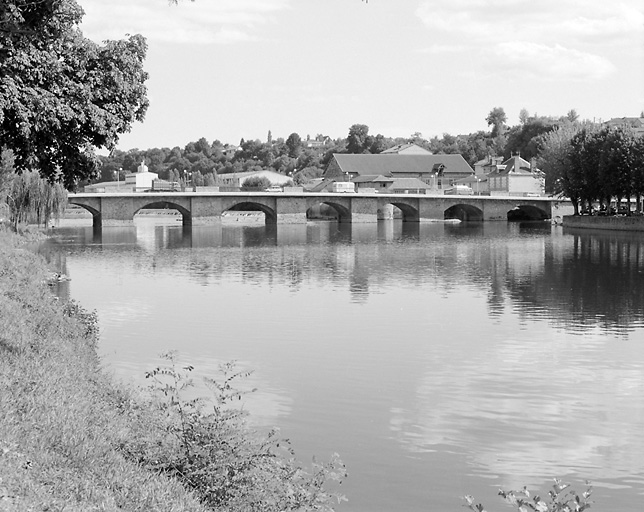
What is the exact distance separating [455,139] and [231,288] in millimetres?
169508

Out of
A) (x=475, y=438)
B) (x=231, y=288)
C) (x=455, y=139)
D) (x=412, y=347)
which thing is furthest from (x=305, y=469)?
(x=455, y=139)

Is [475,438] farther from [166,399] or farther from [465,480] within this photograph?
[166,399]

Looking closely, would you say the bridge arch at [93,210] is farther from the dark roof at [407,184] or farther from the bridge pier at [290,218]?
the dark roof at [407,184]

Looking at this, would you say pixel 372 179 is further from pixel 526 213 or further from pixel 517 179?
pixel 526 213

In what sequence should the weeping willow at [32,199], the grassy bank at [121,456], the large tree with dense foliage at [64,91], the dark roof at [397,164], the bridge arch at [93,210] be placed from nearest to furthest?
the grassy bank at [121,456]
the large tree with dense foliage at [64,91]
the weeping willow at [32,199]
the bridge arch at [93,210]
the dark roof at [397,164]

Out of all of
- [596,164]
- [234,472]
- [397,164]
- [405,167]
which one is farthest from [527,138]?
[234,472]

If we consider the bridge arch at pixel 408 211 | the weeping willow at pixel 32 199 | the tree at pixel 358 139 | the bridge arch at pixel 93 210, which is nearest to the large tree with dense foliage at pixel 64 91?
the weeping willow at pixel 32 199

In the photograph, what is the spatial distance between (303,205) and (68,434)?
83.3 meters

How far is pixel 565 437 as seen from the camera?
13734mm

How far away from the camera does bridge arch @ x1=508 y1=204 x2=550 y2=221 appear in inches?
3920

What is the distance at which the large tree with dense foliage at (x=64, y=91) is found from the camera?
1714 centimetres

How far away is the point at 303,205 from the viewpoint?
306 ft

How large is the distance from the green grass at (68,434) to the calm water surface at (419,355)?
220 centimetres

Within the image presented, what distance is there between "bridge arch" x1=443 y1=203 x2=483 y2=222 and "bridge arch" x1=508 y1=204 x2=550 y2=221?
146 inches
